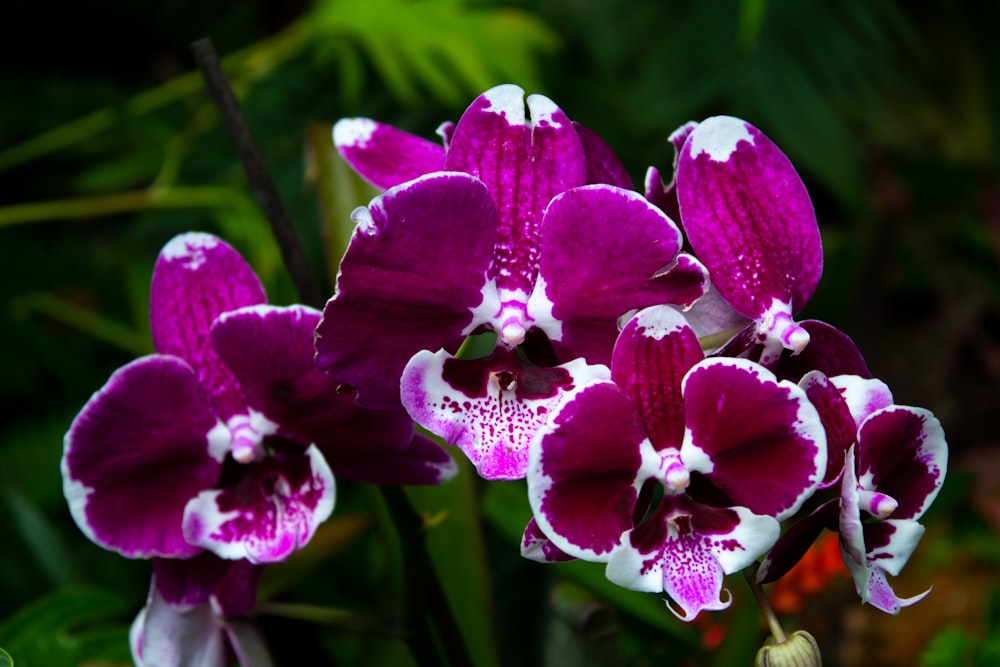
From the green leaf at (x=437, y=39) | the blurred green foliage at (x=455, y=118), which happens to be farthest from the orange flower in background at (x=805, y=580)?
the green leaf at (x=437, y=39)

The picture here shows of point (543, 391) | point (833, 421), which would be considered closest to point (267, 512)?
point (543, 391)

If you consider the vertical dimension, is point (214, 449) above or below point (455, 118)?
above

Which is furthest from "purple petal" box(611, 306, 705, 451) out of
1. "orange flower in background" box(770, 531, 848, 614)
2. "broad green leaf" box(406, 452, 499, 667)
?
"orange flower in background" box(770, 531, 848, 614)

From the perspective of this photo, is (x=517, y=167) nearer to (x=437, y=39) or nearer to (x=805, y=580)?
(x=805, y=580)

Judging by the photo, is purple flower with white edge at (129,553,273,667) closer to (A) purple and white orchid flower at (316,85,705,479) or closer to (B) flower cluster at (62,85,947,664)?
(B) flower cluster at (62,85,947,664)

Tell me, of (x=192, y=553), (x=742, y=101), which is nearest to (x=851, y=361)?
(x=192, y=553)

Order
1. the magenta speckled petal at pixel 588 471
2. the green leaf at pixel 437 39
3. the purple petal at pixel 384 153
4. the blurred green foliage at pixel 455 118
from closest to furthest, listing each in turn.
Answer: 1. the magenta speckled petal at pixel 588 471
2. the purple petal at pixel 384 153
3. the blurred green foliage at pixel 455 118
4. the green leaf at pixel 437 39

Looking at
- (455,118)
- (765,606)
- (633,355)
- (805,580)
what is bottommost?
(805,580)

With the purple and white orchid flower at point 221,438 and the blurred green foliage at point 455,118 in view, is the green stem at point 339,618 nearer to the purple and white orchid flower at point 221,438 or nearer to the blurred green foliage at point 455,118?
the purple and white orchid flower at point 221,438
